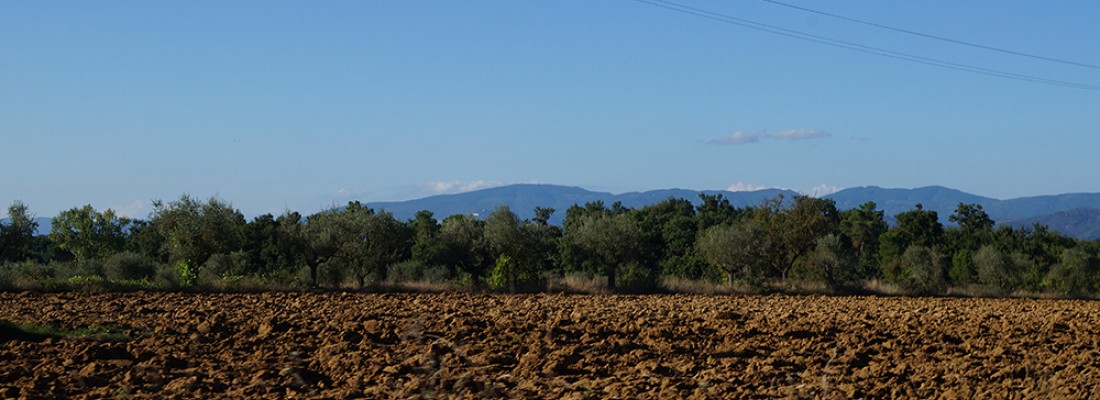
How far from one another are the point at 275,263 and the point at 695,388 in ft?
116

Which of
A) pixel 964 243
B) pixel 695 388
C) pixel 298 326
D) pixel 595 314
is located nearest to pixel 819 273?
pixel 964 243

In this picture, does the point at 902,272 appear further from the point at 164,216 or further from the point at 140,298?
the point at 140,298

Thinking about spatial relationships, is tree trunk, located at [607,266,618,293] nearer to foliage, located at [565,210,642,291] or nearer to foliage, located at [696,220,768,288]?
foliage, located at [565,210,642,291]

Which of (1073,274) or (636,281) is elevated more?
(636,281)

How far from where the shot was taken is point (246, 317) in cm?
2180

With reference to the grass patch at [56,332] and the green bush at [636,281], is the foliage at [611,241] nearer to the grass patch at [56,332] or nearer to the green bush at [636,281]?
the green bush at [636,281]

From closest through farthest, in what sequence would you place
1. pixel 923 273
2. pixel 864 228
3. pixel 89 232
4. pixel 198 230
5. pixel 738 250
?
pixel 198 230, pixel 738 250, pixel 923 273, pixel 89 232, pixel 864 228

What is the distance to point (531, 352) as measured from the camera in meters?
16.1

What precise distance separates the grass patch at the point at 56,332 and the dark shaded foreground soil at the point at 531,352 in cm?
21

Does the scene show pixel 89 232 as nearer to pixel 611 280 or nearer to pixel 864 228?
pixel 611 280

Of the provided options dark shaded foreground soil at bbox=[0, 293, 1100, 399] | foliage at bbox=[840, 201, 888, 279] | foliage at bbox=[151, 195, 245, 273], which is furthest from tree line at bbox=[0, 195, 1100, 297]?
foliage at bbox=[840, 201, 888, 279]

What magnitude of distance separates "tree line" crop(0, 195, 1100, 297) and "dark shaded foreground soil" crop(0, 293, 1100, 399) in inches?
400

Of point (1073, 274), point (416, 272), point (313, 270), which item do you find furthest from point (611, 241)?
point (1073, 274)

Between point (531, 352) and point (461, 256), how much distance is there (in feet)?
89.1
